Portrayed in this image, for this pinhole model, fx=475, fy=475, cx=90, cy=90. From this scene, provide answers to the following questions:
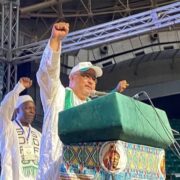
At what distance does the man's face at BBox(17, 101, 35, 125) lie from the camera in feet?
9.68

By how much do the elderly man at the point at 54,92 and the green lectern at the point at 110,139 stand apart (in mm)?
135

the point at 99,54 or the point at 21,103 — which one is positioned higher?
the point at 99,54

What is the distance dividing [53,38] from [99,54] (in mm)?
8187

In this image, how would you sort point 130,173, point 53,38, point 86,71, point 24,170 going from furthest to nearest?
1. point 24,170
2. point 86,71
3. point 53,38
4. point 130,173

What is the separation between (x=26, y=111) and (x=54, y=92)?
1.07 metres

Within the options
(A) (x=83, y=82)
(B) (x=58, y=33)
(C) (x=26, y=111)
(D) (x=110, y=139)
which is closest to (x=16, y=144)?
(C) (x=26, y=111)

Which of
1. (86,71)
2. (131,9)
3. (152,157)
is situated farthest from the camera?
(131,9)

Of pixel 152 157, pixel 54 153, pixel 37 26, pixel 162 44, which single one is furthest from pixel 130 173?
pixel 37 26

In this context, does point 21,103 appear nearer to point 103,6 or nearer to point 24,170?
point 24,170

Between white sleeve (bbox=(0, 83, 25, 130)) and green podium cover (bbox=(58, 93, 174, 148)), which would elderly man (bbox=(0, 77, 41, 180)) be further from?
green podium cover (bbox=(58, 93, 174, 148))

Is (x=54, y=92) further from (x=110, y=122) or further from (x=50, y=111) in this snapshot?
(x=110, y=122)

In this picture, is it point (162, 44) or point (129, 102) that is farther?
point (162, 44)

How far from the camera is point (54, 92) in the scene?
191cm

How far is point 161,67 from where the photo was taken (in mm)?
10836
